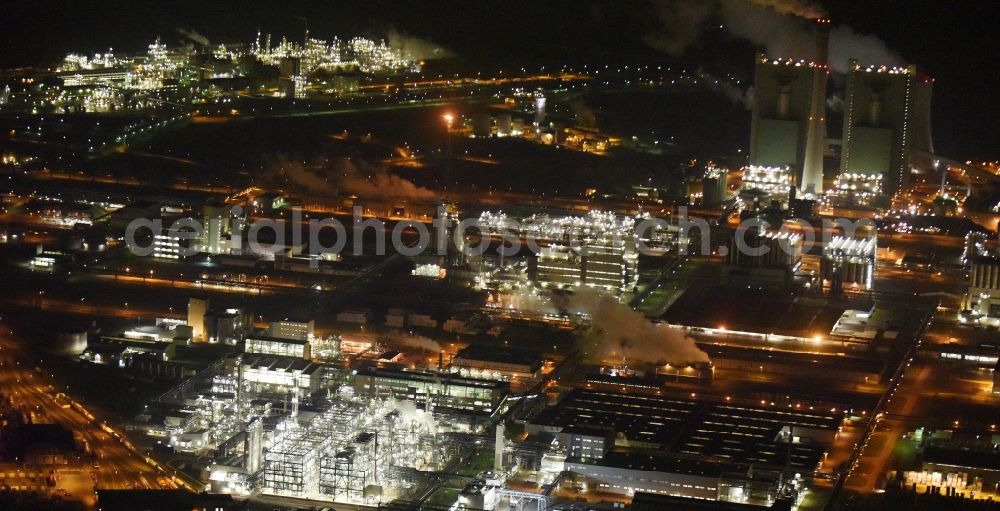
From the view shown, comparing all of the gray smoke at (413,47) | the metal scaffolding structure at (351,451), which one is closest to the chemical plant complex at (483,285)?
the metal scaffolding structure at (351,451)

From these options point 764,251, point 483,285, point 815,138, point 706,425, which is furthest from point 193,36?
point 706,425

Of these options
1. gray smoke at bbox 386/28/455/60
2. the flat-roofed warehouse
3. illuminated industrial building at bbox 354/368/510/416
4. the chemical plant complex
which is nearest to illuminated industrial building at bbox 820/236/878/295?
the chemical plant complex

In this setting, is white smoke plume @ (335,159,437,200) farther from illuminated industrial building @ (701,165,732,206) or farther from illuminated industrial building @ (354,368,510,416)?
illuminated industrial building @ (354,368,510,416)

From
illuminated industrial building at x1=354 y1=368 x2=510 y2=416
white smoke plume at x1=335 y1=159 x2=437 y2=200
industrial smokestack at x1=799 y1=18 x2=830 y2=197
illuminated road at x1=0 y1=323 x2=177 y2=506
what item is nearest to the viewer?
illuminated road at x1=0 y1=323 x2=177 y2=506

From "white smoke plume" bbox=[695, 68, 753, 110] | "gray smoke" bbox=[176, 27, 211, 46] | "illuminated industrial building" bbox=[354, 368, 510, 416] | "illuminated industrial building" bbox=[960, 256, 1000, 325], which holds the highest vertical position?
"gray smoke" bbox=[176, 27, 211, 46]

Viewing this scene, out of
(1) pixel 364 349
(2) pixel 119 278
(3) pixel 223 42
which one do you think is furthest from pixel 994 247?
(3) pixel 223 42

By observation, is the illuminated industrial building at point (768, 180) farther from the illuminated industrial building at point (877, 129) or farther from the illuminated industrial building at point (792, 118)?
the illuminated industrial building at point (877, 129)

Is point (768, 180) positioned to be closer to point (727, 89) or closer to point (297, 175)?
point (297, 175)
